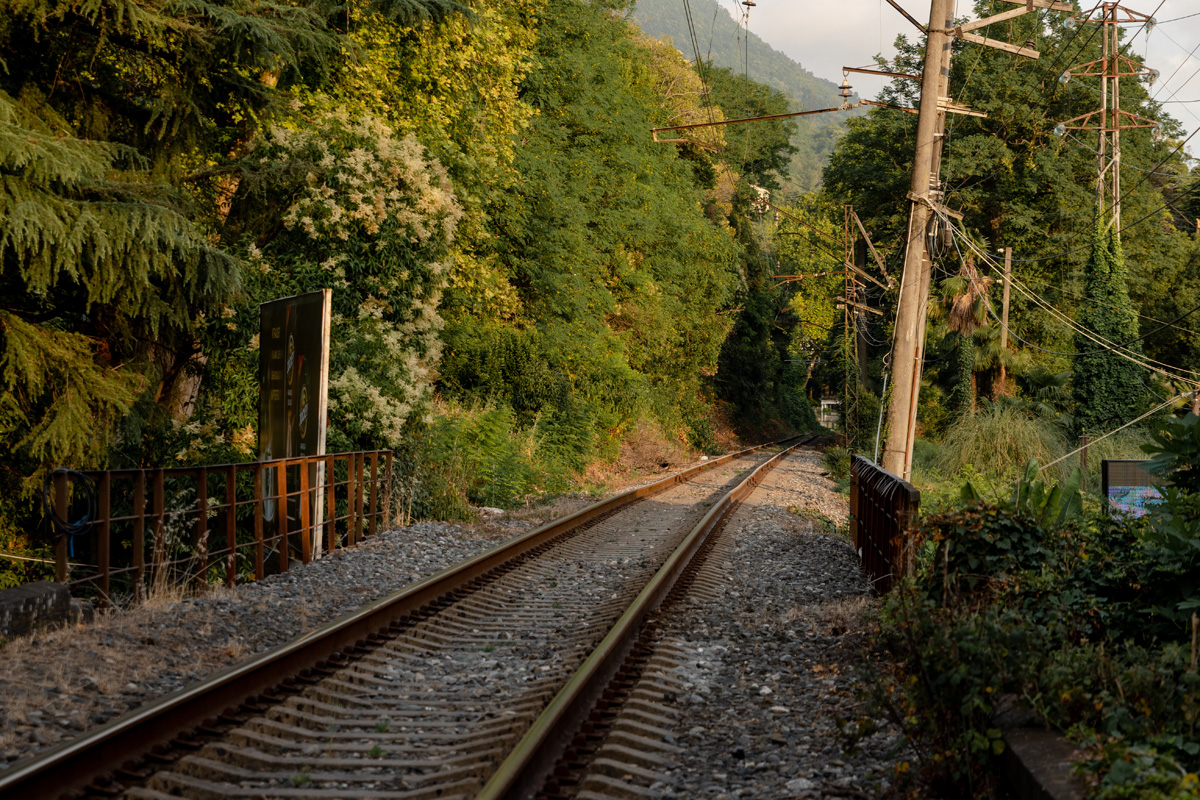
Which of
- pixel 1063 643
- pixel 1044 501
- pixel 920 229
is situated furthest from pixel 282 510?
pixel 920 229

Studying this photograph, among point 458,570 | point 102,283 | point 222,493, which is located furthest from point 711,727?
point 222,493

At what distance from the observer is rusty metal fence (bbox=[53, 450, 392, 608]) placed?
22.8ft

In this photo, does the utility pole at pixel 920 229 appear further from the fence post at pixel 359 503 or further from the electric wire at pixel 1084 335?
the fence post at pixel 359 503

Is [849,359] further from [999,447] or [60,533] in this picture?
[60,533]

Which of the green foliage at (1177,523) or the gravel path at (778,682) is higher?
the green foliage at (1177,523)

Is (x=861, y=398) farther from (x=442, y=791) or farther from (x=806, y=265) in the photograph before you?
(x=806, y=265)

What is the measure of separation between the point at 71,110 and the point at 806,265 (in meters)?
72.5

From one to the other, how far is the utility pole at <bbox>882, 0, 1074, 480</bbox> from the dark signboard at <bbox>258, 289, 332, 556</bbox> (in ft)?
27.4

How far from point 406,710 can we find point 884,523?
16.3 ft

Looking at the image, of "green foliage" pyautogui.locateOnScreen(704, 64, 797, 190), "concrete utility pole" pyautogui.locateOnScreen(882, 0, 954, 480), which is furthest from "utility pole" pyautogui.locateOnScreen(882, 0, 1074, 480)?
"green foliage" pyautogui.locateOnScreen(704, 64, 797, 190)

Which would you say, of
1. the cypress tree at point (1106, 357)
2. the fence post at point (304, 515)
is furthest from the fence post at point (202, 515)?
the cypress tree at point (1106, 357)

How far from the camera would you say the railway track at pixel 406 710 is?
3.83m

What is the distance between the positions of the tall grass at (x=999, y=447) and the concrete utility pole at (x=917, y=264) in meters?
7.73

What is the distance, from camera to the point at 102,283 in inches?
399
